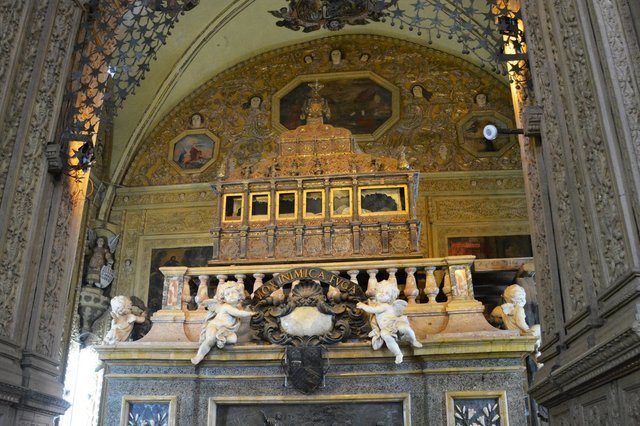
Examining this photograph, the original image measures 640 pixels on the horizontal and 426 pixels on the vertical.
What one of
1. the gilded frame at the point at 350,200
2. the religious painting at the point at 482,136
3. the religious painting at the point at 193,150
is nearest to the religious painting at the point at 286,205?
the gilded frame at the point at 350,200

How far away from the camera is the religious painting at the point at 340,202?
955cm

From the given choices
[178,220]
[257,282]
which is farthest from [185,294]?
[178,220]

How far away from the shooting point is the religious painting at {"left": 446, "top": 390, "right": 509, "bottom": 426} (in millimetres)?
6520

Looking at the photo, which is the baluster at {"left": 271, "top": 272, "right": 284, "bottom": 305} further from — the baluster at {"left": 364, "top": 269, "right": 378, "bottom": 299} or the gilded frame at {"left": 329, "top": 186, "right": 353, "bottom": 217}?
the gilded frame at {"left": 329, "top": 186, "right": 353, "bottom": 217}

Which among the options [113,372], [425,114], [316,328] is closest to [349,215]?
[316,328]

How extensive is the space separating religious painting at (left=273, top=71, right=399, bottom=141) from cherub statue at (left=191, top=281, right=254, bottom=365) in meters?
6.88

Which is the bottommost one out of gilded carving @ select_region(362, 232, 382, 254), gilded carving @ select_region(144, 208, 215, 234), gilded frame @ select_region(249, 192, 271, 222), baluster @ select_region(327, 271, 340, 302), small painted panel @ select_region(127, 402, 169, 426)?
small painted panel @ select_region(127, 402, 169, 426)

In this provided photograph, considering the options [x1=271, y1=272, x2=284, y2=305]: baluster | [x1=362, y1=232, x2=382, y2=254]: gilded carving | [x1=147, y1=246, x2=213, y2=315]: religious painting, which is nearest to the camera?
[x1=271, y1=272, x2=284, y2=305]: baluster

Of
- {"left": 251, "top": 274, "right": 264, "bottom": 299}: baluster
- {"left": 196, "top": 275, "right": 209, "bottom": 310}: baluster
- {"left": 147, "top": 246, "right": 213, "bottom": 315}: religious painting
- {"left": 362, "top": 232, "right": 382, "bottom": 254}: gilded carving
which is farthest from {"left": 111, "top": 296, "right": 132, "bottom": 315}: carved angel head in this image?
{"left": 147, "top": 246, "right": 213, "bottom": 315}: religious painting

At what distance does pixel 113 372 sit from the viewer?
716 cm

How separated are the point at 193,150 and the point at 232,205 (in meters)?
4.22

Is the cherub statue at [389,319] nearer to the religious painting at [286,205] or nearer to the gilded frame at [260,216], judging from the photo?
the religious painting at [286,205]

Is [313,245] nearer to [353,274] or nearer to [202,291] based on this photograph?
[353,274]

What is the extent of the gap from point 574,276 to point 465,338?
2.77 meters
